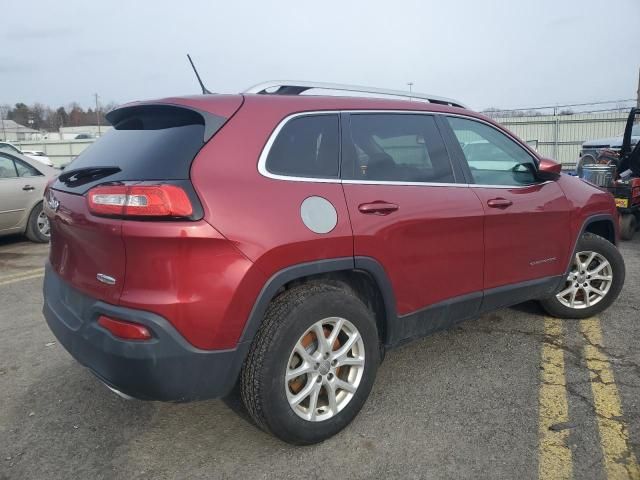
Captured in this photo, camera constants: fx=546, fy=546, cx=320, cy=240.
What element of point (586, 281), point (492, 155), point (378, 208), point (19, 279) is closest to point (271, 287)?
point (378, 208)

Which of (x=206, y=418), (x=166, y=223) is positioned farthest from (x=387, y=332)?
(x=166, y=223)

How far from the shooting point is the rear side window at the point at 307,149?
2.63 metres

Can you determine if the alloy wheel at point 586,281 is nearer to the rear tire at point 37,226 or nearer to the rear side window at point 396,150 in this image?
the rear side window at point 396,150

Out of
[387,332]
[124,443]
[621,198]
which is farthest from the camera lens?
[621,198]

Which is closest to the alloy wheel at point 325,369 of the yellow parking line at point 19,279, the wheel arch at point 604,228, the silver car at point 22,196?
the wheel arch at point 604,228

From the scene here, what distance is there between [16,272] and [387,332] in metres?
5.26

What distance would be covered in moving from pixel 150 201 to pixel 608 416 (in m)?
2.62

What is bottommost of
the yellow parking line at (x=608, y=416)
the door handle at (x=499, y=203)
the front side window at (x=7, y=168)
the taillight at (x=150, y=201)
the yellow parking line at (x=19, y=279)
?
the yellow parking line at (x=608, y=416)

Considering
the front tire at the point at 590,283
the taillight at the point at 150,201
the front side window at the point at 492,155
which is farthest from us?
the front tire at the point at 590,283

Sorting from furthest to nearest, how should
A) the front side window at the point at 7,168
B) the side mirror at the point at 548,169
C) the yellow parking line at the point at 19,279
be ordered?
the front side window at the point at 7,168 → the yellow parking line at the point at 19,279 → the side mirror at the point at 548,169

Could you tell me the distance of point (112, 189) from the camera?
2.37 m

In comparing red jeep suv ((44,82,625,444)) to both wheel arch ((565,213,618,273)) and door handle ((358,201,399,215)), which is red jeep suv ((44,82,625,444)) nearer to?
door handle ((358,201,399,215))

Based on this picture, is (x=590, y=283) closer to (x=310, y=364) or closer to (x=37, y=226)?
(x=310, y=364)

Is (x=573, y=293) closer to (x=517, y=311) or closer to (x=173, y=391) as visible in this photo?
(x=517, y=311)
